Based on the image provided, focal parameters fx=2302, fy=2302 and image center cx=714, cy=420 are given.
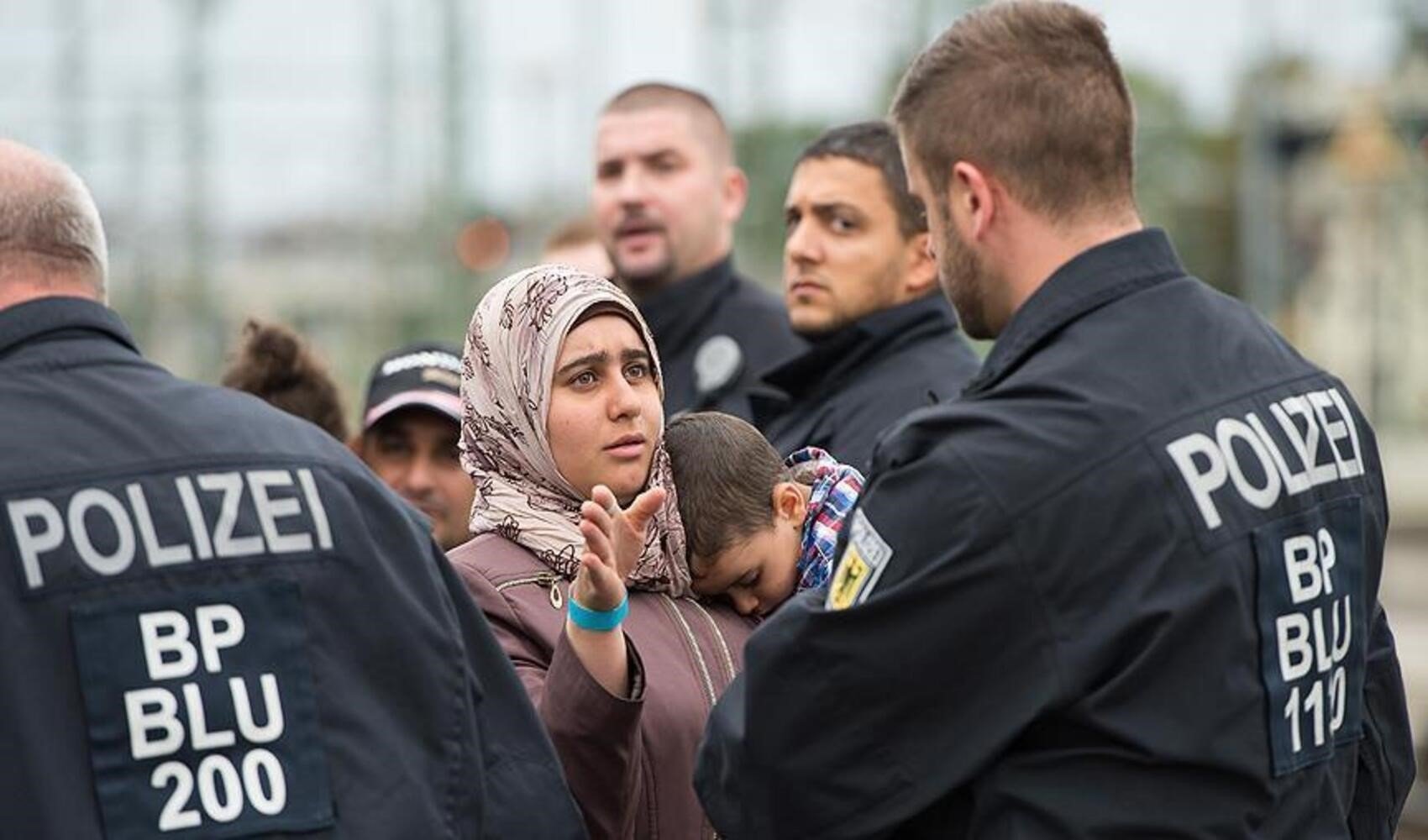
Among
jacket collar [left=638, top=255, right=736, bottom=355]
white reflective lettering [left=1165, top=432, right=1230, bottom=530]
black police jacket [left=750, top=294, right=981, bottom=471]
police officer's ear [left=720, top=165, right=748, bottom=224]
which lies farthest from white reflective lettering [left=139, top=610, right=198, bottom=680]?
police officer's ear [left=720, top=165, right=748, bottom=224]

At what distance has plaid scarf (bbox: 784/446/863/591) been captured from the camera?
12.3ft

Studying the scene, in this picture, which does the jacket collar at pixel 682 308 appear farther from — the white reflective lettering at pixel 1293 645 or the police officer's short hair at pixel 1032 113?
the white reflective lettering at pixel 1293 645

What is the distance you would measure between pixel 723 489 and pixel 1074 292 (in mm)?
774

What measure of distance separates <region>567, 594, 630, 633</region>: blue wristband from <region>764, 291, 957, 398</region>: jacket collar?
203 centimetres

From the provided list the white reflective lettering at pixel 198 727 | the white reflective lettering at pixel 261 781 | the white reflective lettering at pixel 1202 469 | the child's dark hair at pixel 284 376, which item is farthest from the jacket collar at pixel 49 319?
the child's dark hair at pixel 284 376

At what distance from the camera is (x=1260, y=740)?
3039mm

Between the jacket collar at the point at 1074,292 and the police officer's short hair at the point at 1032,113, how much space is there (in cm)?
7

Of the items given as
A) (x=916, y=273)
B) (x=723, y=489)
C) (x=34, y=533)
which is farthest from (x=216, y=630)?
(x=916, y=273)

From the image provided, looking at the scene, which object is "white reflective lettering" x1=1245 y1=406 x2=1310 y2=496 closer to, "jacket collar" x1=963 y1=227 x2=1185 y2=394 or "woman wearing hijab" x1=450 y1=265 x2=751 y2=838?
"jacket collar" x1=963 y1=227 x2=1185 y2=394

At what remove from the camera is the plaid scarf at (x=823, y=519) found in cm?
374

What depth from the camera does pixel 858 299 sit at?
5.32m

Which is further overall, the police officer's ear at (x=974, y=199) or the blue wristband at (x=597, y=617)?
the blue wristband at (x=597, y=617)

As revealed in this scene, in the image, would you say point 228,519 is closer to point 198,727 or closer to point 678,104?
point 198,727

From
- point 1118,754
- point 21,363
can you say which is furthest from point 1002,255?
point 21,363
